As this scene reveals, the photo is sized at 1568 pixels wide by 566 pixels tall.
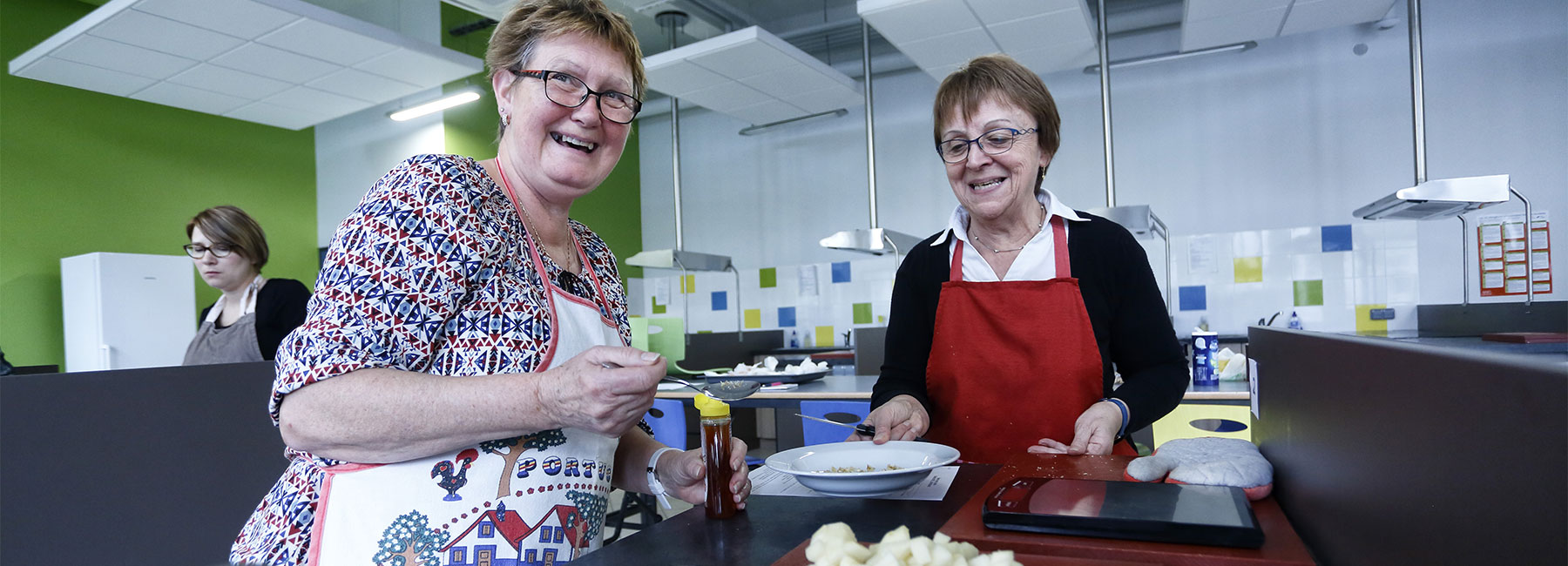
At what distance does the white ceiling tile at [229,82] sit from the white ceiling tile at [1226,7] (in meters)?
5.31

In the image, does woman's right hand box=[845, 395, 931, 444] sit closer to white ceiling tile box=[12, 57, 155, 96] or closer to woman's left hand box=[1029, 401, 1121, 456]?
woman's left hand box=[1029, 401, 1121, 456]

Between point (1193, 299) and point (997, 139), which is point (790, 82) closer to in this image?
point (1193, 299)

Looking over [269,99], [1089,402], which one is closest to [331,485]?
[1089,402]

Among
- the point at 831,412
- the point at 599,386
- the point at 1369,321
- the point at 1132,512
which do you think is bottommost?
the point at 831,412

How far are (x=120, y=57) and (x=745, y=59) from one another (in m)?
3.50

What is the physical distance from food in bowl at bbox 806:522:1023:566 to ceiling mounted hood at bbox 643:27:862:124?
4.27 m

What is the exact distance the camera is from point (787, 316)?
7.58 meters

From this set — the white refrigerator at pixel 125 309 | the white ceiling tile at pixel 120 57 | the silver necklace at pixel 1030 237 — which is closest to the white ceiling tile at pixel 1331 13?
the silver necklace at pixel 1030 237

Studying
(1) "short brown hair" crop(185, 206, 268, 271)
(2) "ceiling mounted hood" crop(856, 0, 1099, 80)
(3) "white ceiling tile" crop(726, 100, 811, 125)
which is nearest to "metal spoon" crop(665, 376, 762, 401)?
(1) "short brown hair" crop(185, 206, 268, 271)

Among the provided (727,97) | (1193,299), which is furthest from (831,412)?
(1193,299)

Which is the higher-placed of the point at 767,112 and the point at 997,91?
the point at 767,112

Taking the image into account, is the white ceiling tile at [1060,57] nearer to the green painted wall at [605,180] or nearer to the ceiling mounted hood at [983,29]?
the ceiling mounted hood at [983,29]

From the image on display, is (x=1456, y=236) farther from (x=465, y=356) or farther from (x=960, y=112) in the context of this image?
(x=465, y=356)

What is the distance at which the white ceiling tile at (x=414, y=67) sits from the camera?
4.95 meters
